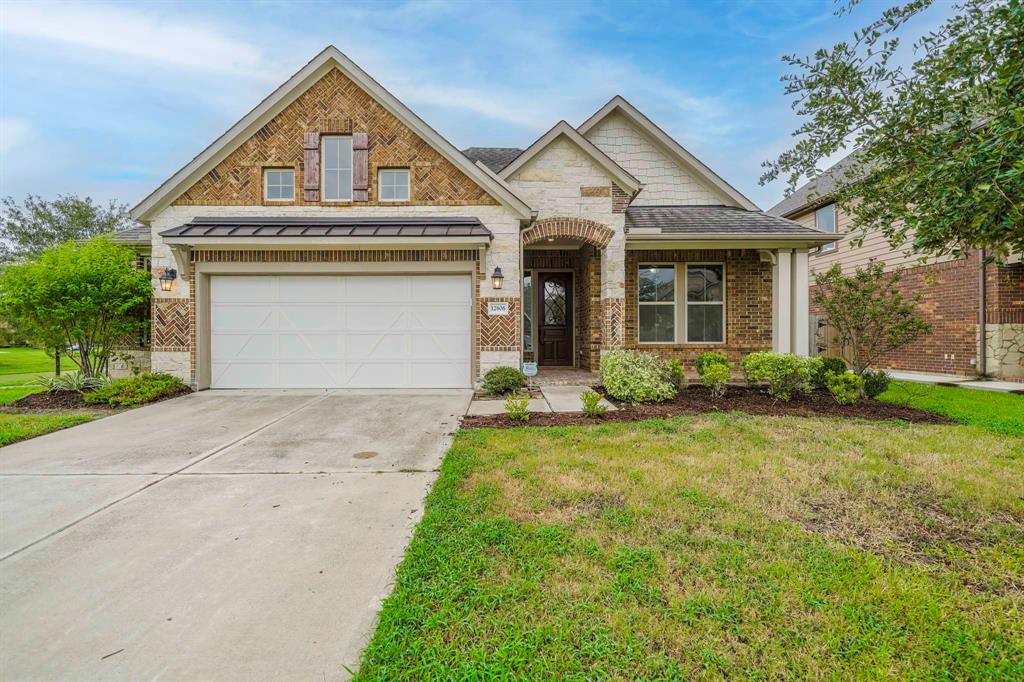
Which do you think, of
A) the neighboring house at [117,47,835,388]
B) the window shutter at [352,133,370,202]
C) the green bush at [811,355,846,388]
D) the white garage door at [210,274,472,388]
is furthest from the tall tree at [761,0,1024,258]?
the window shutter at [352,133,370,202]

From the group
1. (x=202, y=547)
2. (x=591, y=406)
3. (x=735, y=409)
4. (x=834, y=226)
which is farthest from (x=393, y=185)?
(x=834, y=226)

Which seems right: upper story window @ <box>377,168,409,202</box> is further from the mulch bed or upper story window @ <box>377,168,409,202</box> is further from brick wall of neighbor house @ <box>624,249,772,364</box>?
brick wall of neighbor house @ <box>624,249,772,364</box>

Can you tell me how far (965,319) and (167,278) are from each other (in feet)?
61.4

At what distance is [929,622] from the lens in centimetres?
227

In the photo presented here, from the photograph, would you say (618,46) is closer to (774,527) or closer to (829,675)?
(774,527)

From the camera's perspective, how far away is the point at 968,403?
798cm

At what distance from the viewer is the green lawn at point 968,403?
254 inches

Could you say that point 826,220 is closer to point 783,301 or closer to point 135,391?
point 783,301

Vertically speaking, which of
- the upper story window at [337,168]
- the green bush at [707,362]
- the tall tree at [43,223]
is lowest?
the green bush at [707,362]

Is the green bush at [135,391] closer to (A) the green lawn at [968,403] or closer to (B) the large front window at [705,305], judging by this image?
(B) the large front window at [705,305]

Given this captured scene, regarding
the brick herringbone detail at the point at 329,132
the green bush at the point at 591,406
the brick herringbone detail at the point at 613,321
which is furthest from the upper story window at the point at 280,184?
the green bush at the point at 591,406

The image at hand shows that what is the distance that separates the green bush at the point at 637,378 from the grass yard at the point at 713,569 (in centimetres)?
308

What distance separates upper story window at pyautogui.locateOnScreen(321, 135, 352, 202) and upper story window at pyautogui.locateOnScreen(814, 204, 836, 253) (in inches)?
598

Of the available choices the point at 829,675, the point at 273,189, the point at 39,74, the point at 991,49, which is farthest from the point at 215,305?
the point at 991,49
